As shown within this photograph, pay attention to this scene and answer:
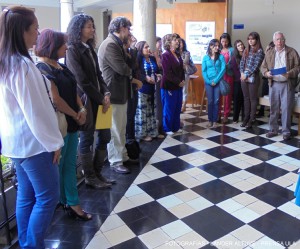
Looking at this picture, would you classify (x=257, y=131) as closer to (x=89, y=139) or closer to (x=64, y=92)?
(x=89, y=139)

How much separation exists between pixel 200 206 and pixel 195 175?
635 millimetres

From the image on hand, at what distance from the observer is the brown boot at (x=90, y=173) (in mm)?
2691

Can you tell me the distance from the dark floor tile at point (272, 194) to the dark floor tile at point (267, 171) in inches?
7.8

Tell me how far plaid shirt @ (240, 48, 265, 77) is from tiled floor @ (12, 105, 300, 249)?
1.24 m

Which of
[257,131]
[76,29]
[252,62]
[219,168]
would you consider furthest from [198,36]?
[76,29]

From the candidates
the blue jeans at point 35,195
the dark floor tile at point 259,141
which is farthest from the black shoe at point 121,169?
the dark floor tile at point 259,141

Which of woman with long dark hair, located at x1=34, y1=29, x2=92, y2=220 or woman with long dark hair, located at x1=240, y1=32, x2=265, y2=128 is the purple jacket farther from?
woman with long dark hair, located at x1=34, y1=29, x2=92, y2=220

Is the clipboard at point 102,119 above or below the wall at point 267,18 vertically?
below

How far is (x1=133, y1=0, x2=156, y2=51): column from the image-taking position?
4328mm

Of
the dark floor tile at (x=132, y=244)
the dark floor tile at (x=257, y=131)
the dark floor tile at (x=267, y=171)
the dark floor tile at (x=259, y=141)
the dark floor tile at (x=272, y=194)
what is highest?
the dark floor tile at (x=257, y=131)

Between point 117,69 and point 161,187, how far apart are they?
119cm

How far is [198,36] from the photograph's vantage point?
6.08m

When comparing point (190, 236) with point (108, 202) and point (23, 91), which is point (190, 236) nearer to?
point (108, 202)

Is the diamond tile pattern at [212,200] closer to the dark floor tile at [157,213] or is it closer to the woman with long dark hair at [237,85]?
the dark floor tile at [157,213]
